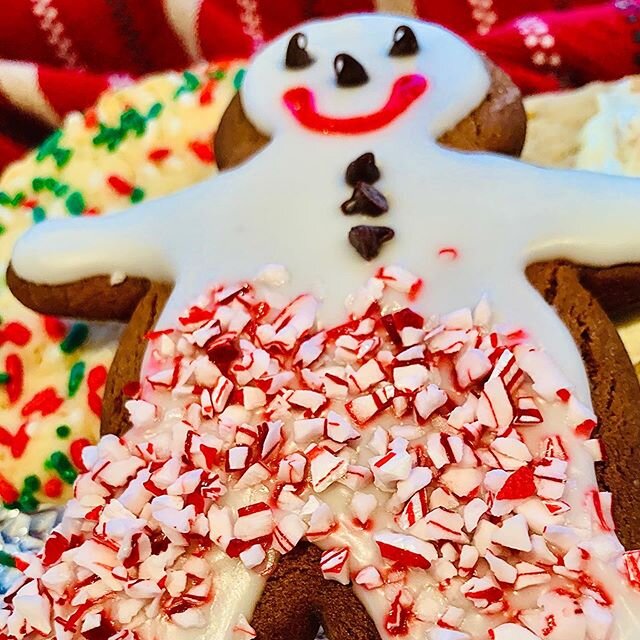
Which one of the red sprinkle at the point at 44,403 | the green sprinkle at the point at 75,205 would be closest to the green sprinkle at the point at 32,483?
the red sprinkle at the point at 44,403

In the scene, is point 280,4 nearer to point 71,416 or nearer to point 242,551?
point 71,416

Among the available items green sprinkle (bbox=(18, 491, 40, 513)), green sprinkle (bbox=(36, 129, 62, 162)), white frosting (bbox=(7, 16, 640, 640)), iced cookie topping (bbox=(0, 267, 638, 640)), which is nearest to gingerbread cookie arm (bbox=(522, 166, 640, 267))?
white frosting (bbox=(7, 16, 640, 640))

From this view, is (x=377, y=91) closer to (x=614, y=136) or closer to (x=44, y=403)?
(x=614, y=136)

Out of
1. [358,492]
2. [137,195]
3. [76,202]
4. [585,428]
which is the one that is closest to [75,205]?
[76,202]

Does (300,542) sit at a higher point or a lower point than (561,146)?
higher

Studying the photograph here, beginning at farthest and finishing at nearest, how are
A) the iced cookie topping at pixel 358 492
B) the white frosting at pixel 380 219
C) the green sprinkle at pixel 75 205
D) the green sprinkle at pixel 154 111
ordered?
the green sprinkle at pixel 154 111
the green sprinkle at pixel 75 205
the white frosting at pixel 380 219
the iced cookie topping at pixel 358 492

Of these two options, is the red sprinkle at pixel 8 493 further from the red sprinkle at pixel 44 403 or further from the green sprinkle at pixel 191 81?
the green sprinkle at pixel 191 81

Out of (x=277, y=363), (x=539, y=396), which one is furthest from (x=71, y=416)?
(x=539, y=396)
